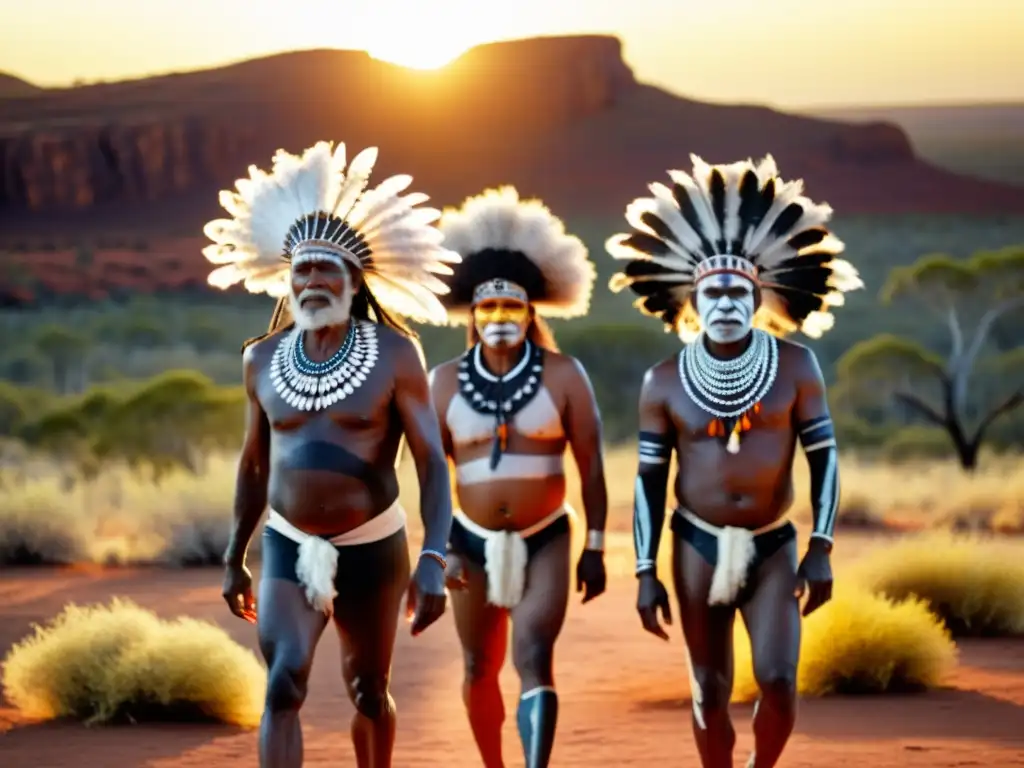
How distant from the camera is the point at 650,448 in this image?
772cm

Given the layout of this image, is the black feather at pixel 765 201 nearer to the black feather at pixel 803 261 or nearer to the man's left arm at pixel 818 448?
the black feather at pixel 803 261

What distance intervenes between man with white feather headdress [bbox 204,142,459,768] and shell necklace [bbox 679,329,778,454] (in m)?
1.03

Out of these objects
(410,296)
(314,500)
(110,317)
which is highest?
(410,296)

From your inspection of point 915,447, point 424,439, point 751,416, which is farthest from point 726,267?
point 915,447

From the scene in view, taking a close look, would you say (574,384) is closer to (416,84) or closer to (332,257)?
(332,257)

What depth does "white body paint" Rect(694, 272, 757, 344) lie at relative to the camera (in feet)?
25.1

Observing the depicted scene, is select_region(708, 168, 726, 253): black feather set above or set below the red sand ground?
above

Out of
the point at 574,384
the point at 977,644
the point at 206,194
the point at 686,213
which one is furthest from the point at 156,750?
the point at 206,194

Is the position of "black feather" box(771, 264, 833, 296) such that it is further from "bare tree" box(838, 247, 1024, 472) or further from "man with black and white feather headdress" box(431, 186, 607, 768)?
"bare tree" box(838, 247, 1024, 472)

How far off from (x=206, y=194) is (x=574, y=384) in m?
65.3

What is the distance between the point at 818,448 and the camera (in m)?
7.62

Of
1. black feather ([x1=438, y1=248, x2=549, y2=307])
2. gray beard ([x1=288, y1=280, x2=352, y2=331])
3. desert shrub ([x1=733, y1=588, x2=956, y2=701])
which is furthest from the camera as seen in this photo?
desert shrub ([x1=733, y1=588, x2=956, y2=701])

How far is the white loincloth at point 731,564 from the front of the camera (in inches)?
295

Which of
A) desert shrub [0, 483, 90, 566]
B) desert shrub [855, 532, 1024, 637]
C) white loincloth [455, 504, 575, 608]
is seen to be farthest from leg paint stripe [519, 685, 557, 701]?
desert shrub [0, 483, 90, 566]
